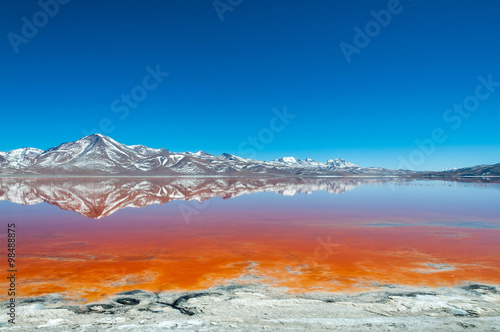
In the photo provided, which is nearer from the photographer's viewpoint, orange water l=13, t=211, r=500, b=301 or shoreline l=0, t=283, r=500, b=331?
shoreline l=0, t=283, r=500, b=331

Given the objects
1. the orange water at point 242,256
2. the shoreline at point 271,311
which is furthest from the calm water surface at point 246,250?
the shoreline at point 271,311

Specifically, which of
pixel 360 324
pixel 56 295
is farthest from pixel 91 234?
pixel 360 324

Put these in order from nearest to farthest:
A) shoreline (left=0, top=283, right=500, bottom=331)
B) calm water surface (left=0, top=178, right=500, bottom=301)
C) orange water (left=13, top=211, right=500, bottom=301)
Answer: shoreline (left=0, top=283, right=500, bottom=331) < orange water (left=13, top=211, right=500, bottom=301) < calm water surface (left=0, top=178, right=500, bottom=301)

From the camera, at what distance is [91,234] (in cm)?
1778

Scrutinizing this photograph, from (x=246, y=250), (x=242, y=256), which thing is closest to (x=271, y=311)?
(x=242, y=256)

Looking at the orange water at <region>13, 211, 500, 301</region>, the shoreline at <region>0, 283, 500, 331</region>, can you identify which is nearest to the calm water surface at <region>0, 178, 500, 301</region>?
the orange water at <region>13, 211, 500, 301</region>

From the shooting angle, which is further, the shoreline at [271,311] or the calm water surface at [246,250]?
the calm water surface at [246,250]

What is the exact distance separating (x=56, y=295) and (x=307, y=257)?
865 cm

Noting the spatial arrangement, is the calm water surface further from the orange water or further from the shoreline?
the shoreline

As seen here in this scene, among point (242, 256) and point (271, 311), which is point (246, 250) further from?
point (271, 311)

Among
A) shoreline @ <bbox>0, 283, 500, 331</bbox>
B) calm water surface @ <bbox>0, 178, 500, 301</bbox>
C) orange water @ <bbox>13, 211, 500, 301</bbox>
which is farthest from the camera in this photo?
calm water surface @ <bbox>0, 178, 500, 301</bbox>

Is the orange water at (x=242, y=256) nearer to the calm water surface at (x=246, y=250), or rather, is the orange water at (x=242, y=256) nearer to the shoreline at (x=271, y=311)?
the calm water surface at (x=246, y=250)

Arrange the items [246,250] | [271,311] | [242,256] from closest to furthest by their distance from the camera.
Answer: [271,311], [242,256], [246,250]

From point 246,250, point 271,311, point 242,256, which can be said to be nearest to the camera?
point 271,311
